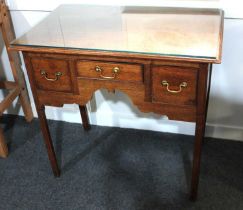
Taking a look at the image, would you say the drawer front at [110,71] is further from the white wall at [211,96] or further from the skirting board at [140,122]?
the skirting board at [140,122]

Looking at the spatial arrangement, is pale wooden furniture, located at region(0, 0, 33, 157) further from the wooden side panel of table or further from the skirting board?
the wooden side panel of table

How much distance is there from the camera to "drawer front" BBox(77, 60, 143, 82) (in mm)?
1287

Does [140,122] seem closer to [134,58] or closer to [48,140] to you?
[48,140]

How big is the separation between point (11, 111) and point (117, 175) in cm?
88

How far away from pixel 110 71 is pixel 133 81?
0.30ft

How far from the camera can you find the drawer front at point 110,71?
1287mm

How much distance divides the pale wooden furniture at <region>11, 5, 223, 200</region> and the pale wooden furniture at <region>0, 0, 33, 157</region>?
400mm

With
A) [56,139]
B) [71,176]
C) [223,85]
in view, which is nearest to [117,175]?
[71,176]

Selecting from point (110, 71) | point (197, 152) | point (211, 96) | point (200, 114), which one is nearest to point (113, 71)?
point (110, 71)

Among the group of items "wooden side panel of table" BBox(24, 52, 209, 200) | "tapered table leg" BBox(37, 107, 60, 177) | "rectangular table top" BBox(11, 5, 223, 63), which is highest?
"rectangular table top" BBox(11, 5, 223, 63)

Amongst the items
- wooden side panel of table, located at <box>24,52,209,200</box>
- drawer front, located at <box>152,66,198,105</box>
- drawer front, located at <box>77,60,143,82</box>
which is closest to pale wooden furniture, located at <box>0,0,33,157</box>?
wooden side panel of table, located at <box>24,52,209,200</box>

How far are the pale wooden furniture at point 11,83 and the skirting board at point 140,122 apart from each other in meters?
0.14

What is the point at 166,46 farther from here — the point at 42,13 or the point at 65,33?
the point at 42,13

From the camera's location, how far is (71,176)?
5.78ft
